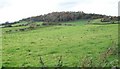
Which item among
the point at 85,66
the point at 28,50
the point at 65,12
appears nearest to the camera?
the point at 85,66

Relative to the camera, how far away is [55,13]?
9588 centimetres

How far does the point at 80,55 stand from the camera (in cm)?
2161

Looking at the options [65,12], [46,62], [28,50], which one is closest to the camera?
[46,62]

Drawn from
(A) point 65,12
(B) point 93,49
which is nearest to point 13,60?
(B) point 93,49

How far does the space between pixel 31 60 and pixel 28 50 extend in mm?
4972

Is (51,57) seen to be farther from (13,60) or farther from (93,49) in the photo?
(93,49)

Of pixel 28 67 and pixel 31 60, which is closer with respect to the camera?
pixel 28 67

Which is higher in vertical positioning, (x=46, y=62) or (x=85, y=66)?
(x=85, y=66)

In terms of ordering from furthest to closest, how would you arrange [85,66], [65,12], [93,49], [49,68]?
[65,12]
[93,49]
[49,68]
[85,66]

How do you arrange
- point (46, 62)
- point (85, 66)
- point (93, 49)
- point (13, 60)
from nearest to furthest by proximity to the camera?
point (85, 66) < point (46, 62) < point (13, 60) < point (93, 49)

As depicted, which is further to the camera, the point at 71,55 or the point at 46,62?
the point at 71,55

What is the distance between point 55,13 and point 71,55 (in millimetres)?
74502

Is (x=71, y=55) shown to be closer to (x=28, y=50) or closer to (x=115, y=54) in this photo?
(x=115, y=54)

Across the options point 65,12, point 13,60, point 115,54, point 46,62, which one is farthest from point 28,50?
point 65,12
